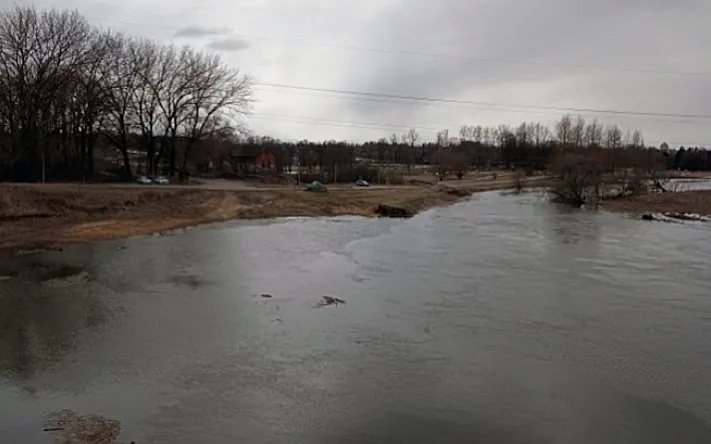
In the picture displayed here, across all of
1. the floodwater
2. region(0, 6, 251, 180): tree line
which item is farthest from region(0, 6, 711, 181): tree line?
the floodwater

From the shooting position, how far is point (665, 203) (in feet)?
163

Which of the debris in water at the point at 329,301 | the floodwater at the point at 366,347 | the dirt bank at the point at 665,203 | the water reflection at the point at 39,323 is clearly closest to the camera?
the floodwater at the point at 366,347

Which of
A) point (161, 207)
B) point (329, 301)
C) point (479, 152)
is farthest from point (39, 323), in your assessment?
point (479, 152)

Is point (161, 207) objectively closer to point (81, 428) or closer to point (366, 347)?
point (366, 347)

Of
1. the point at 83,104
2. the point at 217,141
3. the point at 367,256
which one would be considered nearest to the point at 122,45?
the point at 83,104

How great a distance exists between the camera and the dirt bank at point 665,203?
150ft

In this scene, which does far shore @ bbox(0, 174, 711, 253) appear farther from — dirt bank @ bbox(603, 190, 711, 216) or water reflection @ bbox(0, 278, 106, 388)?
water reflection @ bbox(0, 278, 106, 388)

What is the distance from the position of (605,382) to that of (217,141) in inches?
2268

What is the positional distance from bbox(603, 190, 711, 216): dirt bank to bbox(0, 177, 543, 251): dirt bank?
1416 centimetres

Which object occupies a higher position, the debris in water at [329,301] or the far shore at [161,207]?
the far shore at [161,207]

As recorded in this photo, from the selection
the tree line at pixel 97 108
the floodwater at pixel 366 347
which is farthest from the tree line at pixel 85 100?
the floodwater at pixel 366 347

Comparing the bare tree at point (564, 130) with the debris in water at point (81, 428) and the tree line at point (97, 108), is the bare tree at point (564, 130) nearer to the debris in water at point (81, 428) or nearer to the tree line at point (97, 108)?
the tree line at point (97, 108)

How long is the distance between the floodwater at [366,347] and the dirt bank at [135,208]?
17.2 feet

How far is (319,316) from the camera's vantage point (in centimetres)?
1566
